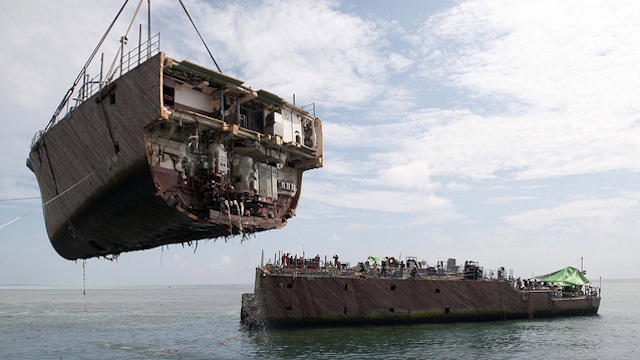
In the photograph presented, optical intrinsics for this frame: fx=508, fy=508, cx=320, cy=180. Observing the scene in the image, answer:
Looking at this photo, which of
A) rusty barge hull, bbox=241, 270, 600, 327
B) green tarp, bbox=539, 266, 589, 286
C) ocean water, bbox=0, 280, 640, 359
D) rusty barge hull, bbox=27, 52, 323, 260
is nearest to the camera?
rusty barge hull, bbox=27, 52, 323, 260

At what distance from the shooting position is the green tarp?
5163cm

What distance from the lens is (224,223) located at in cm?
2081

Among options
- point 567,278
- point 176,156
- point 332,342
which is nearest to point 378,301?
point 332,342

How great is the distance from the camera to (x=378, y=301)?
37656mm

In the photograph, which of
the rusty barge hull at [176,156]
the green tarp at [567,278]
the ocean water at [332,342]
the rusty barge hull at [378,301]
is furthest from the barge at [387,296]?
the rusty barge hull at [176,156]

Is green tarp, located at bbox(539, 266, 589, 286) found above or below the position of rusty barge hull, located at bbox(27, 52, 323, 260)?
below

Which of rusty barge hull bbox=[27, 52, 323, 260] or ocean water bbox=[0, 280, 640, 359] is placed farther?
ocean water bbox=[0, 280, 640, 359]

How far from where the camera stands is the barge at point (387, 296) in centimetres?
3431

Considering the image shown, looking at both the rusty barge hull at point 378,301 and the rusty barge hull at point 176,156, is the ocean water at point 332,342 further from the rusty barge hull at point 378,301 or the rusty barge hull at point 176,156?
the rusty barge hull at point 176,156

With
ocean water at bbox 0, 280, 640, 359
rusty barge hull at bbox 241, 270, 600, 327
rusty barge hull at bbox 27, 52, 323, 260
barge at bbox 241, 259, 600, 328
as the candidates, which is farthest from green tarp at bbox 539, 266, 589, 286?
rusty barge hull at bbox 27, 52, 323, 260

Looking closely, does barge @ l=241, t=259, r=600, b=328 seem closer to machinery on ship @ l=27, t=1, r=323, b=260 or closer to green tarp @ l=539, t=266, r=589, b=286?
green tarp @ l=539, t=266, r=589, b=286

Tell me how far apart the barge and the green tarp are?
1.74 m

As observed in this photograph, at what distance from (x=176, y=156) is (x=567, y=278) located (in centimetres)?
4605

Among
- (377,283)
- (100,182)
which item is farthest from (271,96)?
(377,283)
